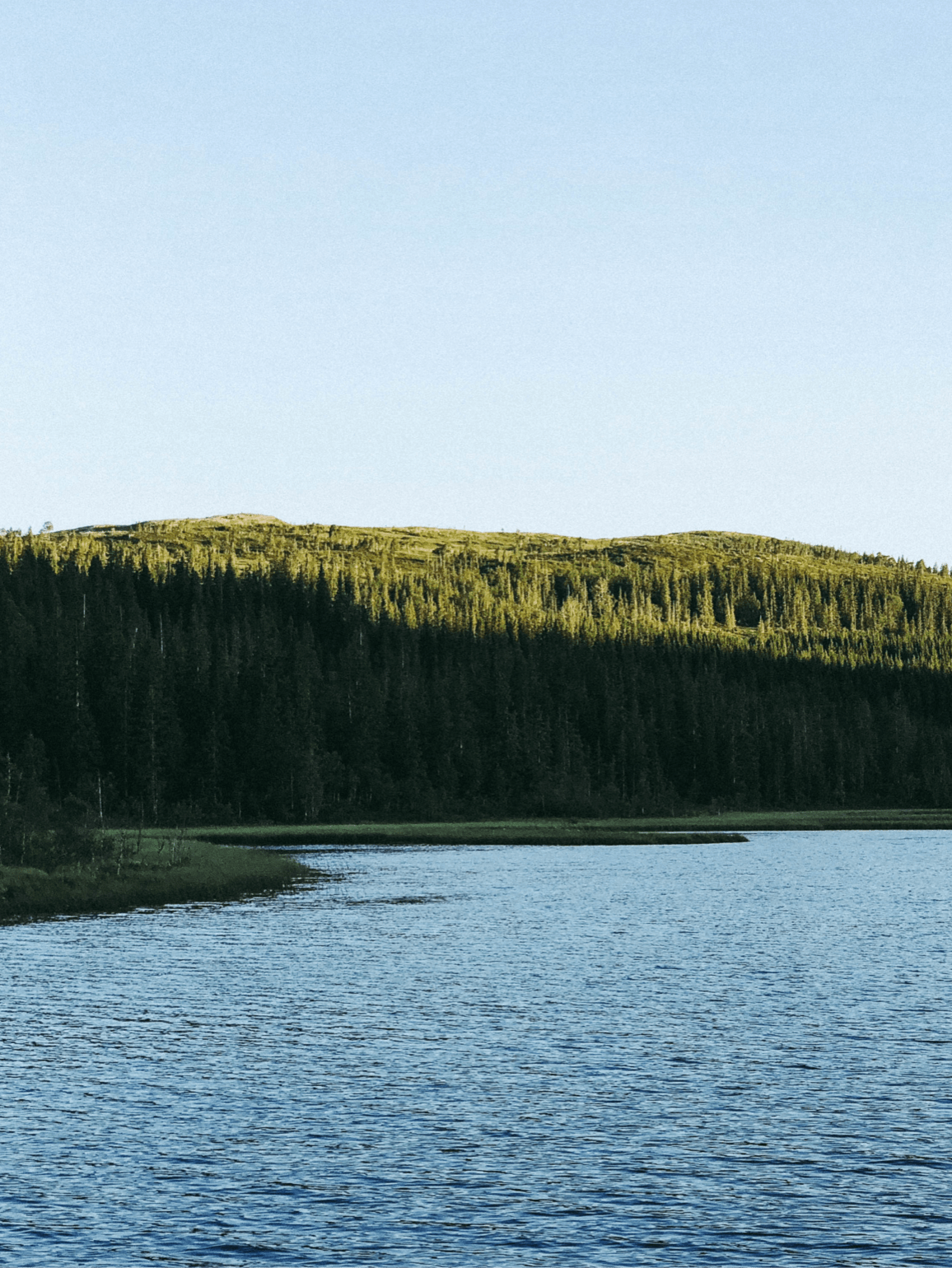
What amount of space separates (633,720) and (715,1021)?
15680 centimetres

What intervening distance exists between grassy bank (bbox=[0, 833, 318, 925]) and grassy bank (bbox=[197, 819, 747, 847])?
33.6m

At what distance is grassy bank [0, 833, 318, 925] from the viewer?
5106 centimetres

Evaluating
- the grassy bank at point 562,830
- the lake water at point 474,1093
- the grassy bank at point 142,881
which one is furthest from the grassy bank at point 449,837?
the lake water at point 474,1093

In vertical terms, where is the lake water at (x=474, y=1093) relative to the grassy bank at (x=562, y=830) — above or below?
above

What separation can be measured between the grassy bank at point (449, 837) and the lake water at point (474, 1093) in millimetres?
59541

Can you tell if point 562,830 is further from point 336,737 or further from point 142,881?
point 142,881

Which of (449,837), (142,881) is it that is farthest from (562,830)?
(142,881)

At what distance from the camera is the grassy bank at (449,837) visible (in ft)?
355

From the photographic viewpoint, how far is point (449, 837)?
109 meters

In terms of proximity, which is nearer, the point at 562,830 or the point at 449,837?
the point at 449,837

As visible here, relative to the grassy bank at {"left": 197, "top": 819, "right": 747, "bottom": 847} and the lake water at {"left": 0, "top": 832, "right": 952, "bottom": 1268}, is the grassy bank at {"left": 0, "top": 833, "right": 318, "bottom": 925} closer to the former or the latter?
the lake water at {"left": 0, "top": 832, "right": 952, "bottom": 1268}

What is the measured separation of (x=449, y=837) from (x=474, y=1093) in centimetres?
8554

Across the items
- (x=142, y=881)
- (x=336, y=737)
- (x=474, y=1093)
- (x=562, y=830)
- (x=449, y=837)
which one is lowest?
(x=562, y=830)

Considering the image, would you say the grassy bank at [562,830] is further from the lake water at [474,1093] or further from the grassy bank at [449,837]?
the lake water at [474,1093]
